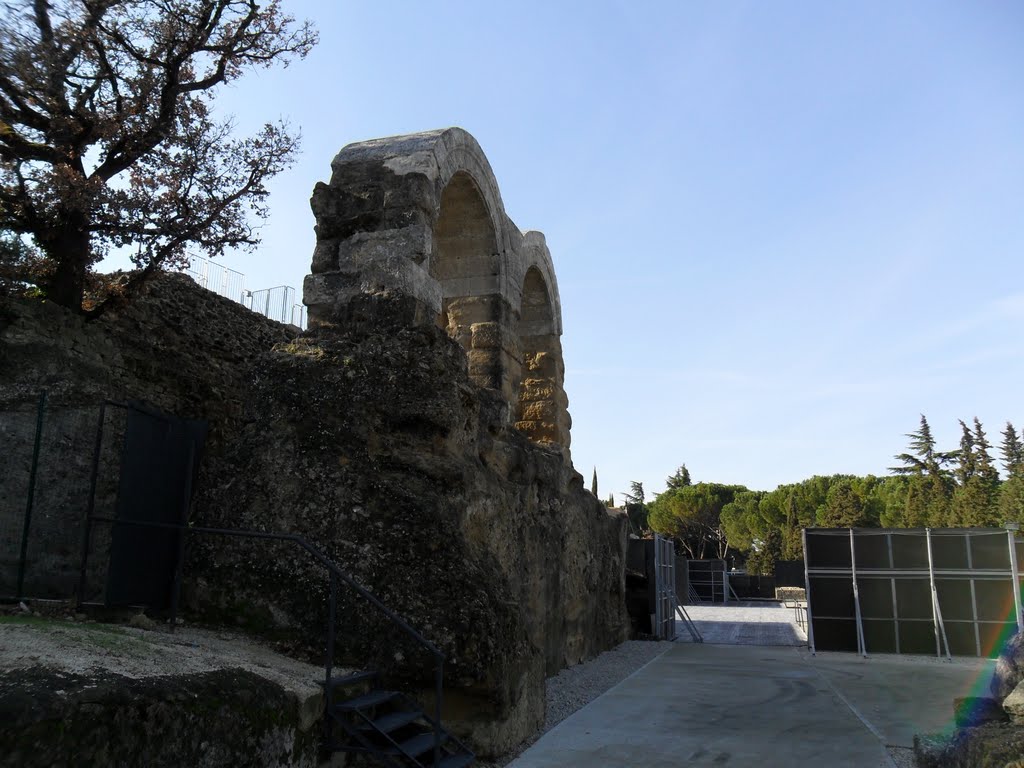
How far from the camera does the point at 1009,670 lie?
5.05m

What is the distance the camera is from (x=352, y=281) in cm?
625

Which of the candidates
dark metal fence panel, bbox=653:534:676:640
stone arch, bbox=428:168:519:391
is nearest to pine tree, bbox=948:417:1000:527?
dark metal fence panel, bbox=653:534:676:640

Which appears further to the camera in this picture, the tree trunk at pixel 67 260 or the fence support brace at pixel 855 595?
the fence support brace at pixel 855 595

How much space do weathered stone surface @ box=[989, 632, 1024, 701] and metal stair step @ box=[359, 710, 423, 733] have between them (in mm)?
3534

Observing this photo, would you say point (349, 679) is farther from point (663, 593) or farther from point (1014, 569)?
point (663, 593)

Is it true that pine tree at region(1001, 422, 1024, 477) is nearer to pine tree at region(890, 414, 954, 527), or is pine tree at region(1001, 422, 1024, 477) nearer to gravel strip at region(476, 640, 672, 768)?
pine tree at region(890, 414, 954, 527)

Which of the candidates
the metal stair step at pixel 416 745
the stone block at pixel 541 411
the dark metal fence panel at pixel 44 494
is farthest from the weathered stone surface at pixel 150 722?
the stone block at pixel 541 411

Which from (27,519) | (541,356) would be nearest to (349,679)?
(27,519)

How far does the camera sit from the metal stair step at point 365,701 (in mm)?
3984

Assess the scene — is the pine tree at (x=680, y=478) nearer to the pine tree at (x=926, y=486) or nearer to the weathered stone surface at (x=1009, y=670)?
the pine tree at (x=926, y=486)

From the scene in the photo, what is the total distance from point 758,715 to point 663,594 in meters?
7.17

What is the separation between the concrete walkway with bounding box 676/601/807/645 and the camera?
1386cm

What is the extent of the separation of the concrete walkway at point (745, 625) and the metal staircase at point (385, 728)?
9925 millimetres

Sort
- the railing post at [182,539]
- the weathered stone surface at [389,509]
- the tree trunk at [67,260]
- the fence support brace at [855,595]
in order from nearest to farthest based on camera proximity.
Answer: the weathered stone surface at [389,509], the railing post at [182,539], the tree trunk at [67,260], the fence support brace at [855,595]
